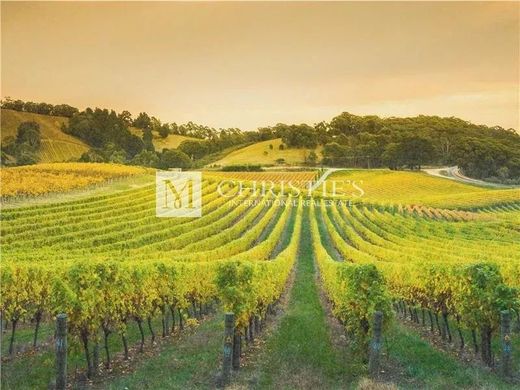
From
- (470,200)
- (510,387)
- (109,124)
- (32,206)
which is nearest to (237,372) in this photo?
(510,387)

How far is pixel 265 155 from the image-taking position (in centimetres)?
14800

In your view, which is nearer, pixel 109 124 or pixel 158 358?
pixel 158 358

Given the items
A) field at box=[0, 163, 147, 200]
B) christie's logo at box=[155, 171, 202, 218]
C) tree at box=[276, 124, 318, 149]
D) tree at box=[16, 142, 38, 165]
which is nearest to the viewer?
christie's logo at box=[155, 171, 202, 218]

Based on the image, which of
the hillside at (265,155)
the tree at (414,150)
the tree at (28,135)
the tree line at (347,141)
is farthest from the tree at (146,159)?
the tree at (414,150)

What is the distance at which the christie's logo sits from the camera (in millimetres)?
58844

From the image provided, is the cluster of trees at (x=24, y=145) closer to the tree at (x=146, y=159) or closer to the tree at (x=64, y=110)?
the tree at (x=146, y=159)

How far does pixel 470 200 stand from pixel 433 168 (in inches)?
1977

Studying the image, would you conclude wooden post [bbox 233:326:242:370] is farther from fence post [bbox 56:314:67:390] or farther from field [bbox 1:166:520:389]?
fence post [bbox 56:314:67:390]

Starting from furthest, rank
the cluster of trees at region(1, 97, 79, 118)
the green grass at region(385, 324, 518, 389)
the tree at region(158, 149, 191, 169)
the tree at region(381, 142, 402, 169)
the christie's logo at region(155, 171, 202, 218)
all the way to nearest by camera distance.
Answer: the cluster of trees at region(1, 97, 79, 118), the tree at region(158, 149, 191, 169), the tree at region(381, 142, 402, 169), the christie's logo at region(155, 171, 202, 218), the green grass at region(385, 324, 518, 389)

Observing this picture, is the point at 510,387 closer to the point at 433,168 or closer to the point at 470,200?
the point at 470,200

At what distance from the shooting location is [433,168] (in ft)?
433

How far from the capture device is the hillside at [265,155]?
14138cm

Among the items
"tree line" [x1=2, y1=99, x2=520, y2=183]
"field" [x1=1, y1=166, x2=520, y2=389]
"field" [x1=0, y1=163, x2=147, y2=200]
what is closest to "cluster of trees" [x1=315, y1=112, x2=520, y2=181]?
"tree line" [x1=2, y1=99, x2=520, y2=183]

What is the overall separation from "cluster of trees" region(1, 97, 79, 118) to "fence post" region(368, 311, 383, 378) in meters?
169
